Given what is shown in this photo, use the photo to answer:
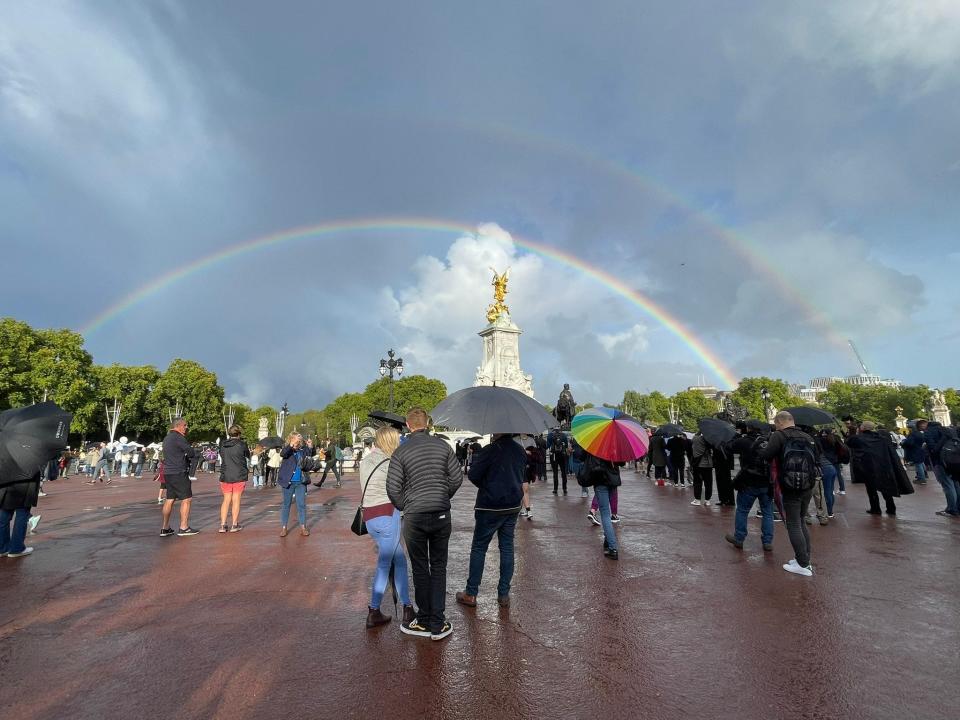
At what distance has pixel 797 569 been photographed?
6.40 meters

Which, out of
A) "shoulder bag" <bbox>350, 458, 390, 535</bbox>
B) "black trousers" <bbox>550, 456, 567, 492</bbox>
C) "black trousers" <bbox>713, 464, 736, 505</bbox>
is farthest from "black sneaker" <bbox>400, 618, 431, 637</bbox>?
"black trousers" <bbox>550, 456, 567, 492</bbox>

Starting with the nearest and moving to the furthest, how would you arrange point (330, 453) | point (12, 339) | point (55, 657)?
point (55, 657) < point (330, 453) < point (12, 339)

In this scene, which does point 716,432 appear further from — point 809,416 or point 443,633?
point 443,633

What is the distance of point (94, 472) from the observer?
21938 mm

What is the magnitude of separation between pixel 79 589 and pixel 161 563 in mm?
1263

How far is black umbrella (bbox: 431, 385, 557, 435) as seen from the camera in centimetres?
496

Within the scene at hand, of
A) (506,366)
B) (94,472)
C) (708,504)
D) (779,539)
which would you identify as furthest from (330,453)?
(506,366)

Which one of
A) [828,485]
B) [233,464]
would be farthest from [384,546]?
[828,485]

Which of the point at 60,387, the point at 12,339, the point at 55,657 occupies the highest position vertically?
the point at 12,339

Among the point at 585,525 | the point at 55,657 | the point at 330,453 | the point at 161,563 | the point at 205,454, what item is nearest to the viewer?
the point at 55,657

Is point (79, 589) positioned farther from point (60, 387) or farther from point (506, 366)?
point (506, 366)

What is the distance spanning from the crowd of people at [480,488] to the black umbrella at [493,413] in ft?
1.01

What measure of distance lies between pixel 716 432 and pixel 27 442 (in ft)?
33.1

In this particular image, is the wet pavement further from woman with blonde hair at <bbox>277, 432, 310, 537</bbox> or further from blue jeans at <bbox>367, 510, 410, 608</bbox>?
woman with blonde hair at <bbox>277, 432, 310, 537</bbox>
